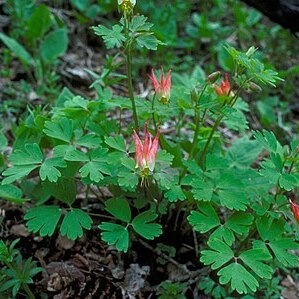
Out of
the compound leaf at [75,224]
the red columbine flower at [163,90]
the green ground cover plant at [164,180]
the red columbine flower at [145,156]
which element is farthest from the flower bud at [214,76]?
the compound leaf at [75,224]

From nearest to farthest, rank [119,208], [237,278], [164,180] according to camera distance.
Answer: [237,278], [164,180], [119,208]

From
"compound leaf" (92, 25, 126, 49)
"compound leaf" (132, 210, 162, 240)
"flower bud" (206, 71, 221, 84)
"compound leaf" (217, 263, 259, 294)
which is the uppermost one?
"compound leaf" (92, 25, 126, 49)

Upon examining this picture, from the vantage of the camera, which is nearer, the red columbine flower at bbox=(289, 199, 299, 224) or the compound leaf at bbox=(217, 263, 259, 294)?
the compound leaf at bbox=(217, 263, 259, 294)

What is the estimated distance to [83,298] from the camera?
179 cm

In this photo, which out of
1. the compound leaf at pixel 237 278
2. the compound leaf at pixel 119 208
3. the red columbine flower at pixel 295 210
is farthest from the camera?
the compound leaf at pixel 119 208

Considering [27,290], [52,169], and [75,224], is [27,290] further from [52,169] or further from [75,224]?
[52,169]

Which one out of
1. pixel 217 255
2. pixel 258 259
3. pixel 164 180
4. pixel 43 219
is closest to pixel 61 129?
pixel 43 219

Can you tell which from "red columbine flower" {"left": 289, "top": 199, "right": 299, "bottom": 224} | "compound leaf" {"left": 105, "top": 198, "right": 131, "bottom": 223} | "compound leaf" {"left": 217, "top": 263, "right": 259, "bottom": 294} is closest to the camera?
"compound leaf" {"left": 217, "top": 263, "right": 259, "bottom": 294}

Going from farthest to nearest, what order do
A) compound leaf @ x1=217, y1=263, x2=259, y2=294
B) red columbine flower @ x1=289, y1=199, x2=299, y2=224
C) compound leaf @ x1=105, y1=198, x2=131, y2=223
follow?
compound leaf @ x1=105, y1=198, x2=131, y2=223, red columbine flower @ x1=289, y1=199, x2=299, y2=224, compound leaf @ x1=217, y1=263, x2=259, y2=294

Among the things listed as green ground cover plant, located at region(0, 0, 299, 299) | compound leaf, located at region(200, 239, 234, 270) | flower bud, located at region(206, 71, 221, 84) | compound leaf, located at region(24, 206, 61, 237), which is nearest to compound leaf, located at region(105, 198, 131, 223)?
green ground cover plant, located at region(0, 0, 299, 299)

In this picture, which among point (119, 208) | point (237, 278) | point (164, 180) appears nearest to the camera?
point (237, 278)

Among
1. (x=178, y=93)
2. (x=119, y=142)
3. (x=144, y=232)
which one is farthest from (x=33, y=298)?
(x=178, y=93)

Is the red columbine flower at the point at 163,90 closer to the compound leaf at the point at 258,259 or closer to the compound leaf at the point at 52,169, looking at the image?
the compound leaf at the point at 52,169

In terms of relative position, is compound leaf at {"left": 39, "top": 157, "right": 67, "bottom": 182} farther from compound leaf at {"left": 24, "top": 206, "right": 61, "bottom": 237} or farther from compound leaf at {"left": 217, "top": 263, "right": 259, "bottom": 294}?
compound leaf at {"left": 217, "top": 263, "right": 259, "bottom": 294}
